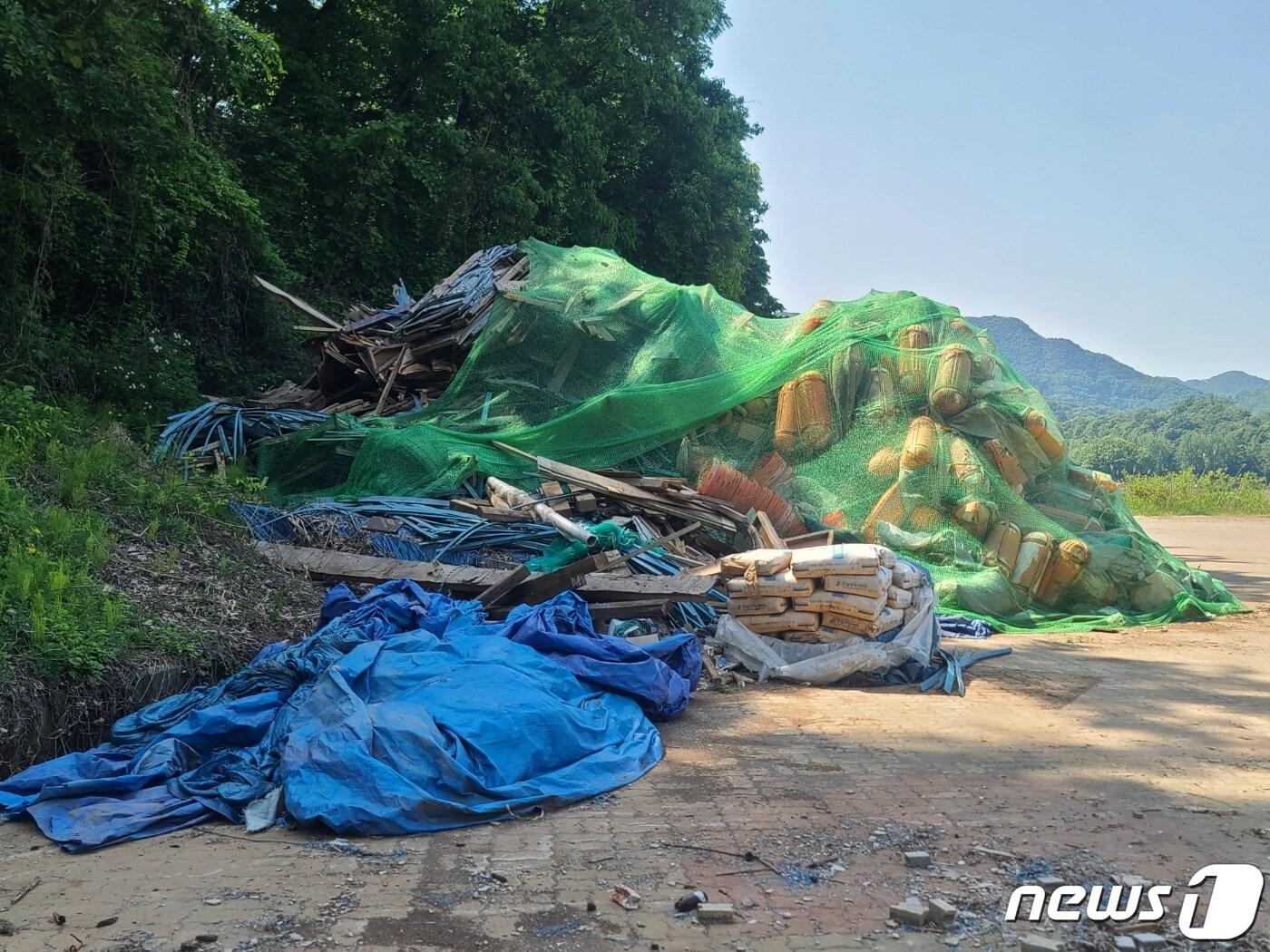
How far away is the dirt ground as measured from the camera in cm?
313

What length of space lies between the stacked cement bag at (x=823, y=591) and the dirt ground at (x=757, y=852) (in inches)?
43.6

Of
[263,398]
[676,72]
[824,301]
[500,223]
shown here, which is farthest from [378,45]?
[824,301]

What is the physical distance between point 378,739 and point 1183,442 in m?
80.7

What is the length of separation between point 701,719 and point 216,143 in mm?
12467

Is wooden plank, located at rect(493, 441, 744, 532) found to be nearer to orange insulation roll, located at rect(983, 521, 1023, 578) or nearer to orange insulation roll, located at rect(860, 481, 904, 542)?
orange insulation roll, located at rect(860, 481, 904, 542)

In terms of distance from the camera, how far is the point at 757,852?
3.77 meters

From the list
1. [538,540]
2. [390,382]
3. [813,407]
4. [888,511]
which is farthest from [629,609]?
[390,382]

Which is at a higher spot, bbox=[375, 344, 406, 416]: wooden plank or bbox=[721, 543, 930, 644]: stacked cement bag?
bbox=[375, 344, 406, 416]: wooden plank

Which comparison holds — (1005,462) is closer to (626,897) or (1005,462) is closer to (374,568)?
(374,568)

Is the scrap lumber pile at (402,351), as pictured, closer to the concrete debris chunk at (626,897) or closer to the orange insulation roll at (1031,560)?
the orange insulation roll at (1031,560)

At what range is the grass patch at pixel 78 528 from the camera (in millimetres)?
5023

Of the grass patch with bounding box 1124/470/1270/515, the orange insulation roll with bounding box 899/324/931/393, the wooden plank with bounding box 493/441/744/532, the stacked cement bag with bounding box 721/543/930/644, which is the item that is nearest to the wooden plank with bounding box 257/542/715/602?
the stacked cement bag with bounding box 721/543/930/644

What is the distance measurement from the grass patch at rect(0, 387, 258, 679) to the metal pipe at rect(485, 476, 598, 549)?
211cm

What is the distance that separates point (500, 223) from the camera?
1858cm
